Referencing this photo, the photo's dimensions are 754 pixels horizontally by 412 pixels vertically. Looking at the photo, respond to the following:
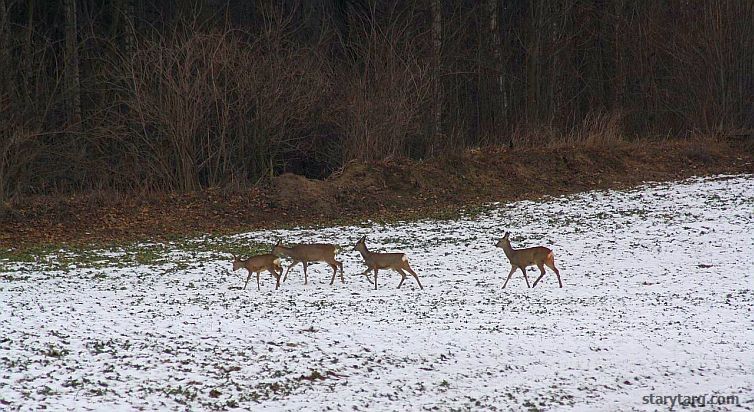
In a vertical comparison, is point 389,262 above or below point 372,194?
above

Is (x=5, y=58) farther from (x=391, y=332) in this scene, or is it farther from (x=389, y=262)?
(x=391, y=332)

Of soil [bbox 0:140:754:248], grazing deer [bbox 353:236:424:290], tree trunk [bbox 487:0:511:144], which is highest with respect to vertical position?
tree trunk [bbox 487:0:511:144]

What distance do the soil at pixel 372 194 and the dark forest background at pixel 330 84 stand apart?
3.36 ft

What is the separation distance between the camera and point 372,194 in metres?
21.5

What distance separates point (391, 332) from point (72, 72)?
1840 centimetres

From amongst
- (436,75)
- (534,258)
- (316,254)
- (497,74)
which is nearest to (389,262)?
(316,254)

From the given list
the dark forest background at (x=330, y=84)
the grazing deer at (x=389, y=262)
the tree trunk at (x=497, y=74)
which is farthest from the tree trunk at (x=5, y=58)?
the tree trunk at (x=497, y=74)

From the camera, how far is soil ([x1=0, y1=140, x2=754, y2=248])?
731 inches

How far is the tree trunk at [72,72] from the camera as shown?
24.4m

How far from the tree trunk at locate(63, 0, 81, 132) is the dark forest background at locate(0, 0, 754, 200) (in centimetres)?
6

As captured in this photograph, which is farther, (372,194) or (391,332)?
(372,194)

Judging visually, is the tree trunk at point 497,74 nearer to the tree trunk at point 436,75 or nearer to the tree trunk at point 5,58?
the tree trunk at point 436,75

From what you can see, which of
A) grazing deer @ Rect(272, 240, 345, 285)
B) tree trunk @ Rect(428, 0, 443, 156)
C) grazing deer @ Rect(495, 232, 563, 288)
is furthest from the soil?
grazing deer @ Rect(495, 232, 563, 288)

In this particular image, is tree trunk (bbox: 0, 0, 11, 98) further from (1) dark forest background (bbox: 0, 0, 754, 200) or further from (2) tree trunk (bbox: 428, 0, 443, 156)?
(2) tree trunk (bbox: 428, 0, 443, 156)
